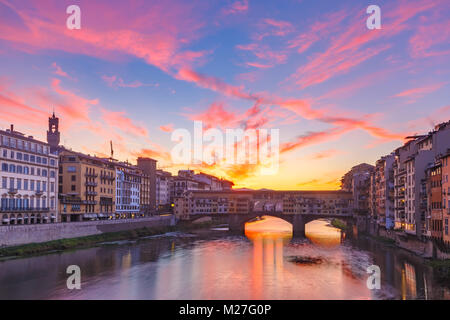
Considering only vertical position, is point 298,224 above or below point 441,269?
below

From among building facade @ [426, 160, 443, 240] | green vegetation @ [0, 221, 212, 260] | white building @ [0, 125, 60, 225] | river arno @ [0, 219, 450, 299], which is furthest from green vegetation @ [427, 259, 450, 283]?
white building @ [0, 125, 60, 225]

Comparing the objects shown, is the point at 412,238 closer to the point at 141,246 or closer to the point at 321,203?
the point at 141,246

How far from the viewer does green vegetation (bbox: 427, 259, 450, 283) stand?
129 ft

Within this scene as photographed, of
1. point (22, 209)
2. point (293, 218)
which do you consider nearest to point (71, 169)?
point (22, 209)

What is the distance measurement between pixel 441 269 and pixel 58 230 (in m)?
49.7

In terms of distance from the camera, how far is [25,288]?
36938 millimetres

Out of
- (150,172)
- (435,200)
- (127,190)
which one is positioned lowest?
(435,200)

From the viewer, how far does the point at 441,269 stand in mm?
41312

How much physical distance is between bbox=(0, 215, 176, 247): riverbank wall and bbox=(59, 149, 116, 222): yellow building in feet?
18.9

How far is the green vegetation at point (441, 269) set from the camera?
129 feet

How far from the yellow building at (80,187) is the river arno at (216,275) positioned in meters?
16.2

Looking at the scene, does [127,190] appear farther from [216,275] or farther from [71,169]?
[216,275]

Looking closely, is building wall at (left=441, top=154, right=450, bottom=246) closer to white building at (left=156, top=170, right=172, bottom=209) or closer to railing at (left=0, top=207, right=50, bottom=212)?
railing at (left=0, top=207, right=50, bottom=212)

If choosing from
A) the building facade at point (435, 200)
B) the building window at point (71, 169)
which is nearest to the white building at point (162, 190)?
the building window at point (71, 169)
